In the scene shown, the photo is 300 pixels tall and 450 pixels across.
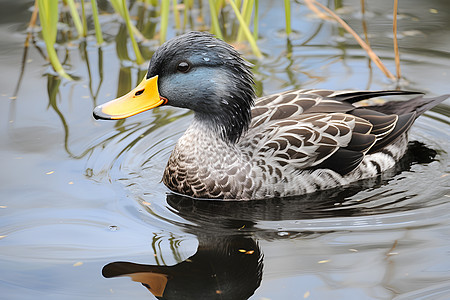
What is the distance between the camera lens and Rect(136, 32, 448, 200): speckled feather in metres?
6.77

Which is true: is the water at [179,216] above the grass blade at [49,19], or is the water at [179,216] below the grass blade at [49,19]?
below

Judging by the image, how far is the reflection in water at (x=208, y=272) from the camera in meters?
5.62

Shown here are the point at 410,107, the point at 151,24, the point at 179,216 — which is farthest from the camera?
the point at 151,24

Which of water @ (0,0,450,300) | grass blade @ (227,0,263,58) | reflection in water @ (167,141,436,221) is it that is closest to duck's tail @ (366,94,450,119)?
water @ (0,0,450,300)

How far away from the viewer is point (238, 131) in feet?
23.1

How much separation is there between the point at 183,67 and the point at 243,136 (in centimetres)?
91

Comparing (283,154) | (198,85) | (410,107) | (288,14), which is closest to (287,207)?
(283,154)

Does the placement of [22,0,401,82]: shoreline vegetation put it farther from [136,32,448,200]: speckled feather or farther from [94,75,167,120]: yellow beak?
[94,75,167,120]: yellow beak

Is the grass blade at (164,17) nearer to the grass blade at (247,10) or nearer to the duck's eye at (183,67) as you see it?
the grass blade at (247,10)

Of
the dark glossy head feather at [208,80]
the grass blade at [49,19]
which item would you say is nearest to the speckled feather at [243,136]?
the dark glossy head feather at [208,80]

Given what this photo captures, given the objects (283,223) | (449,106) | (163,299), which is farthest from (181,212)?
(449,106)

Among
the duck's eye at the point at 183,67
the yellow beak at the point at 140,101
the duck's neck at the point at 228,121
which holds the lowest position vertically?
the duck's neck at the point at 228,121

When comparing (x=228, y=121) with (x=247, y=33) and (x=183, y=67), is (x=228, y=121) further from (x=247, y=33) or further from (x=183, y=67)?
(x=247, y=33)

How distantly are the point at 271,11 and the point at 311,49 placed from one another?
137cm
